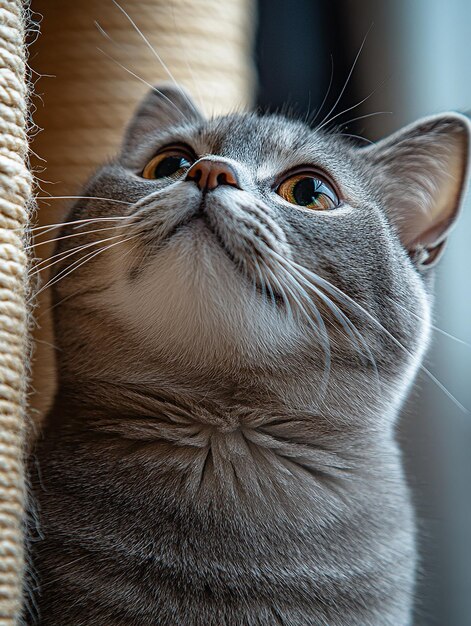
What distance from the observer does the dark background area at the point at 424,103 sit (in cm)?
122

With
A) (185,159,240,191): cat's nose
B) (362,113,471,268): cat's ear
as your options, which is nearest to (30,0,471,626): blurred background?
(362,113,471,268): cat's ear

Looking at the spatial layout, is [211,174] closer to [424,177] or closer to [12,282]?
[12,282]

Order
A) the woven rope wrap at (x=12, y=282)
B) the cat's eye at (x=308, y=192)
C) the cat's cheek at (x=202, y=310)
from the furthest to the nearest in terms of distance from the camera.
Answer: the cat's eye at (x=308, y=192), the cat's cheek at (x=202, y=310), the woven rope wrap at (x=12, y=282)

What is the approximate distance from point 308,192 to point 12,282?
409 mm

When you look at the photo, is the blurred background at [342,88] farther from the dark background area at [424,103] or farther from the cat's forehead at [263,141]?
the cat's forehead at [263,141]

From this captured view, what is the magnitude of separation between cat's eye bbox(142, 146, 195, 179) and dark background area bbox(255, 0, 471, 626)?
0.32 metres

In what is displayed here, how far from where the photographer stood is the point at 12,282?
74 cm

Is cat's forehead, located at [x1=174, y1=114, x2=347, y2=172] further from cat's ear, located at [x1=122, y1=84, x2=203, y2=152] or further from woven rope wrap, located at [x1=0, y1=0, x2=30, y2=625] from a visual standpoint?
woven rope wrap, located at [x1=0, y1=0, x2=30, y2=625]

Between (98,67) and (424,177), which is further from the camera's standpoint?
(98,67)

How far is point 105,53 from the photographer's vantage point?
1.25 meters

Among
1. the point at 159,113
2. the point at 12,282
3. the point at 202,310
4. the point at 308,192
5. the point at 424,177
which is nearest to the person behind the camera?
the point at 12,282

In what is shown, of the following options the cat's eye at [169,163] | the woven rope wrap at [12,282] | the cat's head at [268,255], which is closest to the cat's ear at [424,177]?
the cat's head at [268,255]

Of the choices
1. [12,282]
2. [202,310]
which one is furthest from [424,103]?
[12,282]

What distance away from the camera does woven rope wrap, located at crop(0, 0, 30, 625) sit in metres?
0.71
